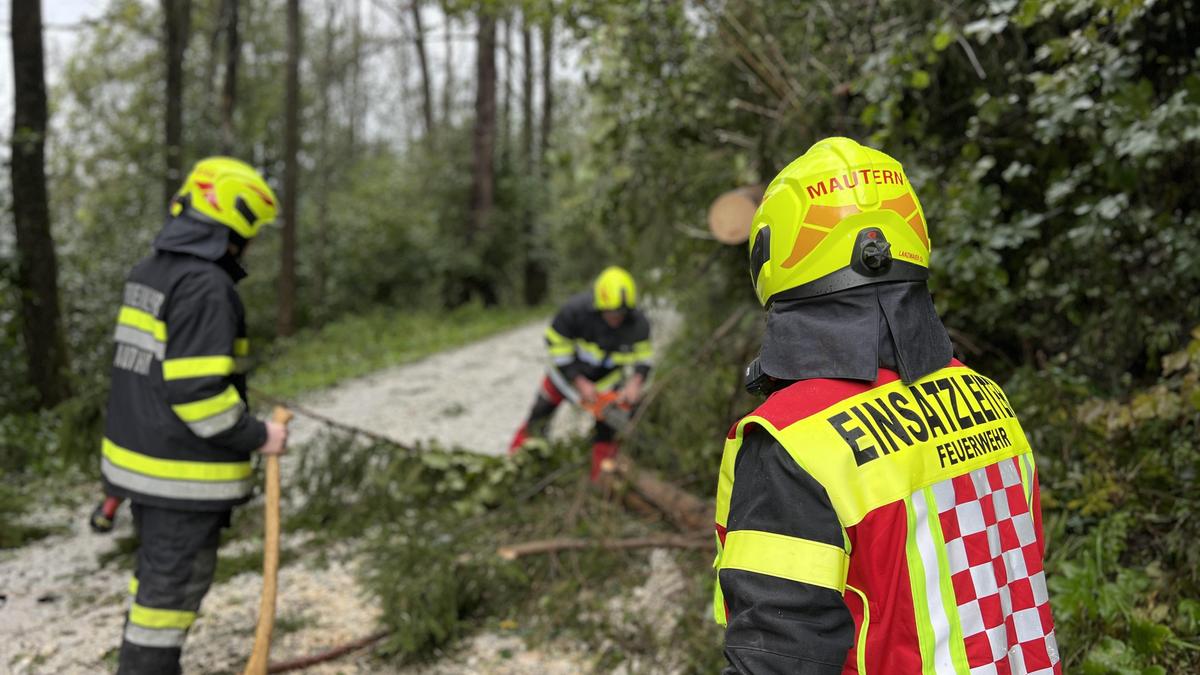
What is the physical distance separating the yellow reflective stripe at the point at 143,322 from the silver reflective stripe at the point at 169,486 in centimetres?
52

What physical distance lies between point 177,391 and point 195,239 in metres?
0.58

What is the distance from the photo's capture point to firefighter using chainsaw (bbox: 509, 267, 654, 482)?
18.4ft

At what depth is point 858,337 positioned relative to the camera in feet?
4.39

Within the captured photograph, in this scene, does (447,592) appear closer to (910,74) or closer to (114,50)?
(910,74)

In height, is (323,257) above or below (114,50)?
below

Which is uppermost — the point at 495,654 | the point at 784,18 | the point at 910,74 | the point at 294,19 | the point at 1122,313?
the point at 294,19

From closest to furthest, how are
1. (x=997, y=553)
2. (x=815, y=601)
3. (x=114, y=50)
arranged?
1. (x=815, y=601)
2. (x=997, y=553)
3. (x=114, y=50)

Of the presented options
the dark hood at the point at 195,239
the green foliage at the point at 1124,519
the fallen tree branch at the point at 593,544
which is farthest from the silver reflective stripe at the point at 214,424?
the green foliage at the point at 1124,519

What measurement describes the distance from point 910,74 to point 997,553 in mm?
2587

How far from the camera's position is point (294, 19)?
12.2 m

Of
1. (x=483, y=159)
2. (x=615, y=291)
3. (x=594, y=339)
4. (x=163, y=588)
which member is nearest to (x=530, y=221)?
(x=483, y=159)

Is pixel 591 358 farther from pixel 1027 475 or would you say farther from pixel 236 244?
pixel 1027 475

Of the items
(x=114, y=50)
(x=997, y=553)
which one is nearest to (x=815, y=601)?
(x=997, y=553)

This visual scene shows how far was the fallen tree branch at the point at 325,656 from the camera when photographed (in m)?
3.40
